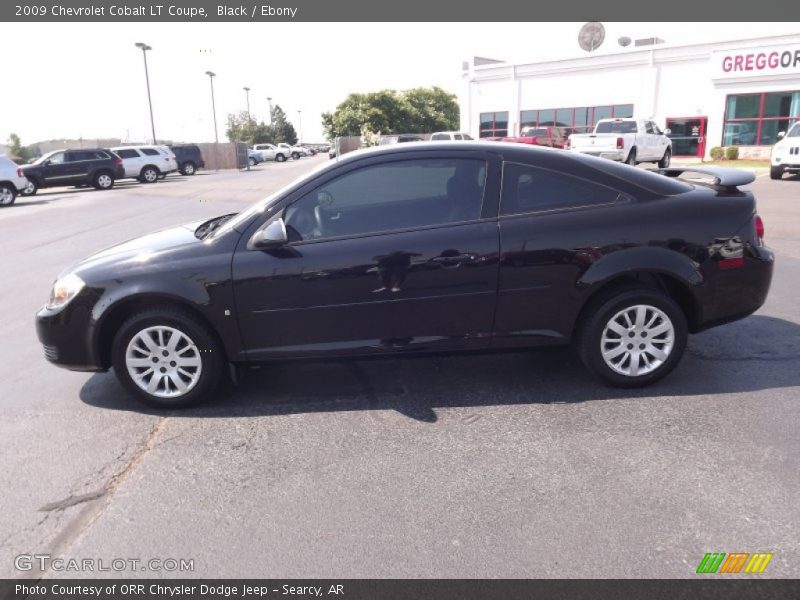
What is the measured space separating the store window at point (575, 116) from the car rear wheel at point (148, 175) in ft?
71.3

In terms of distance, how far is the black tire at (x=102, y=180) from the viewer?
92.5 feet

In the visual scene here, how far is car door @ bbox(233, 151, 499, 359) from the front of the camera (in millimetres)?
4168

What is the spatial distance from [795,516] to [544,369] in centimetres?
213

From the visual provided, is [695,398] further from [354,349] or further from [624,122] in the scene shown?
[624,122]

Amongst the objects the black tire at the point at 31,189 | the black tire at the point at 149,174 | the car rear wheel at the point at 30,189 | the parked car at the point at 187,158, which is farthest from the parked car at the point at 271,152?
the car rear wheel at the point at 30,189

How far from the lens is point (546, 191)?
4.34 metres

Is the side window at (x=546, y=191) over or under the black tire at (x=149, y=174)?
over

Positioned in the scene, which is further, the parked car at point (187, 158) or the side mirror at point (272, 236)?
the parked car at point (187, 158)

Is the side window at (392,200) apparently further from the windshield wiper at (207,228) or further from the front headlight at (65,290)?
the front headlight at (65,290)

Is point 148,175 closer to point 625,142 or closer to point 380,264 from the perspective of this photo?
point 625,142

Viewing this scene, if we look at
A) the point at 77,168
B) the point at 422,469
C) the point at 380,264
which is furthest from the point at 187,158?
the point at 422,469

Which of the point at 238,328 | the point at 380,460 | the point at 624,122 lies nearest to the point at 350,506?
the point at 380,460

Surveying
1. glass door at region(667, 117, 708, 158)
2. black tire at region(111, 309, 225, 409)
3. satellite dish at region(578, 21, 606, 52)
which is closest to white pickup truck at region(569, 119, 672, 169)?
glass door at region(667, 117, 708, 158)

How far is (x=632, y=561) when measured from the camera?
272 centimetres
